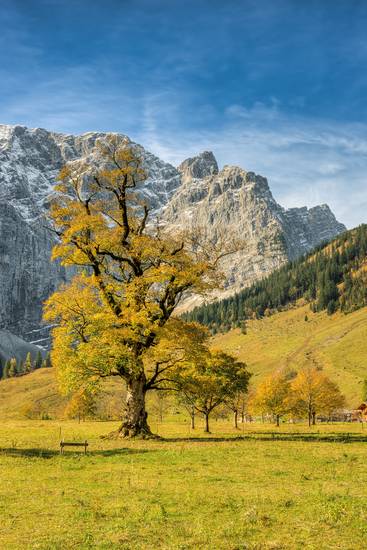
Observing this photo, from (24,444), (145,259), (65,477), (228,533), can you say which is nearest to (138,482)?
(65,477)

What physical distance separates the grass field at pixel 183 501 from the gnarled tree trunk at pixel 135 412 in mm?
12332

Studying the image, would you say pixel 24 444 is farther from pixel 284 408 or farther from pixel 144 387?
pixel 284 408

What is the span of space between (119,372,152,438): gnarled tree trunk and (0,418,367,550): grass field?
40.5 feet

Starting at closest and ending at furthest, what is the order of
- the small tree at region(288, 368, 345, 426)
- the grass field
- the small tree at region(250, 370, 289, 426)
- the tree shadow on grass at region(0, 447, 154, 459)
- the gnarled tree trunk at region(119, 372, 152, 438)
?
the grass field < the tree shadow on grass at region(0, 447, 154, 459) < the gnarled tree trunk at region(119, 372, 152, 438) < the small tree at region(250, 370, 289, 426) < the small tree at region(288, 368, 345, 426)

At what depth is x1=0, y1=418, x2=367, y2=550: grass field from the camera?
13586 mm

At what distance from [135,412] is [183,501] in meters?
26.6

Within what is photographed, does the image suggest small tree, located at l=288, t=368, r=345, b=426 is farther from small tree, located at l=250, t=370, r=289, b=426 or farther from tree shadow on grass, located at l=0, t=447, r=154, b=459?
tree shadow on grass, located at l=0, t=447, r=154, b=459

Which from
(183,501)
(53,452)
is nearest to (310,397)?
(53,452)

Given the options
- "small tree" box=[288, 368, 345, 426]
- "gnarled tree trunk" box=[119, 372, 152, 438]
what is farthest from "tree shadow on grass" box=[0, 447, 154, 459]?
"small tree" box=[288, 368, 345, 426]

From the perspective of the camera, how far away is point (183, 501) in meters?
18.0

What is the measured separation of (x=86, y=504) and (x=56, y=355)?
26.9 m

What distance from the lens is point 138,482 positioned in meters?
22.0

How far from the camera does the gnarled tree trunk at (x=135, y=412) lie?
43719mm

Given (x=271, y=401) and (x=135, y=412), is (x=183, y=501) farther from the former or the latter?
(x=271, y=401)
